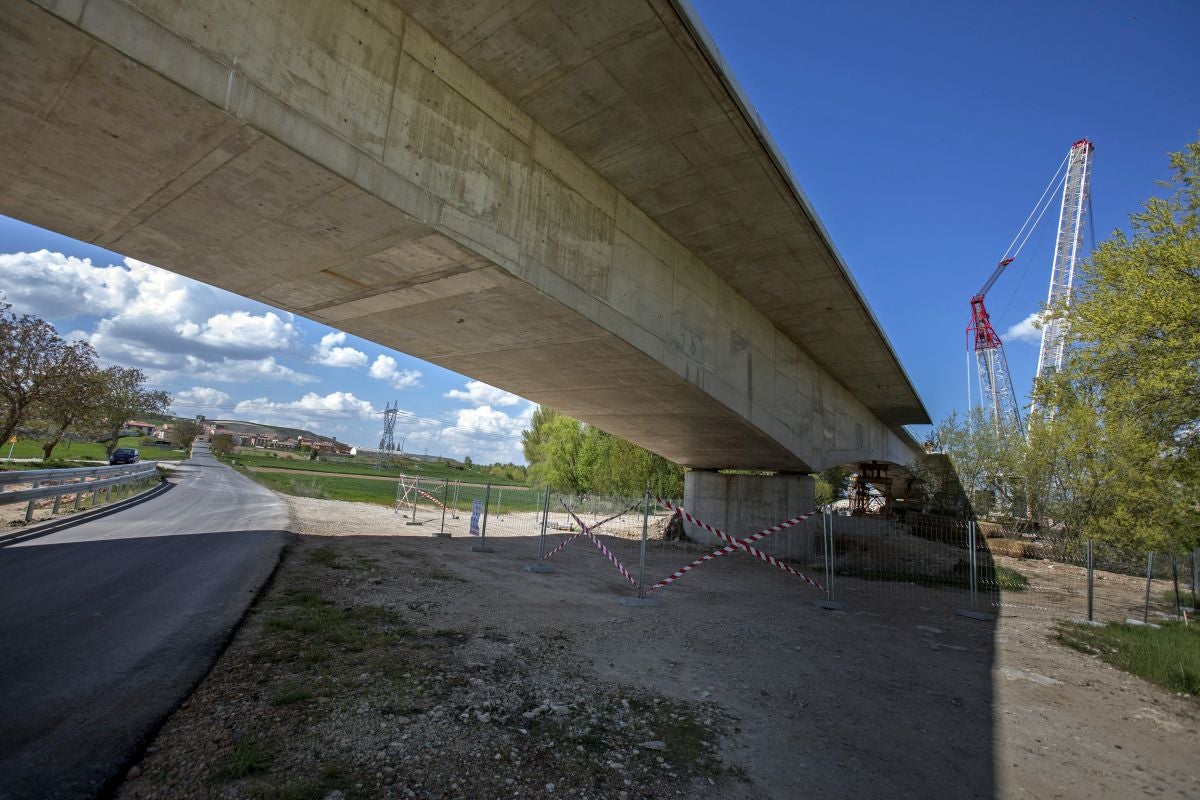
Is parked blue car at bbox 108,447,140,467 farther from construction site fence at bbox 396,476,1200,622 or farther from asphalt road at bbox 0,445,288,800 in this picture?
asphalt road at bbox 0,445,288,800

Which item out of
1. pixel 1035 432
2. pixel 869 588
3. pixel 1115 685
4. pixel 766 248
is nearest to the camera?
pixel 1115 685

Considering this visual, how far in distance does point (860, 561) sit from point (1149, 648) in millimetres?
8933

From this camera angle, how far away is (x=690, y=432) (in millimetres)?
14375

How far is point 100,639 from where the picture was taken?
5.18 meters

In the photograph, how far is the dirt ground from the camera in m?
3.46

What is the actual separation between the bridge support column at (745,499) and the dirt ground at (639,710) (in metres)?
8.57

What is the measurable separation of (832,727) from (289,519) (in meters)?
17.4

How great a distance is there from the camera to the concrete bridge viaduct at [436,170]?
14.0 ft

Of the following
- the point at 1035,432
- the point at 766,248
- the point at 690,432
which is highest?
the point at 766,248

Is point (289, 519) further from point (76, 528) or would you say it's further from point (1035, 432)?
point (1035, 432)

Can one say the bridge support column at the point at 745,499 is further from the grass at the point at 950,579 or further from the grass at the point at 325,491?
the grass at the point at 325,491

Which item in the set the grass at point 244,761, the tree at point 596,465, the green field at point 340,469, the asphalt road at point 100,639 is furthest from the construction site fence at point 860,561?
the green field at point 340,469

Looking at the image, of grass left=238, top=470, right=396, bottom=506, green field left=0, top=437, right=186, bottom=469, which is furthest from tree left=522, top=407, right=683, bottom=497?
green field left=0, top=437, right=186, bottom=469

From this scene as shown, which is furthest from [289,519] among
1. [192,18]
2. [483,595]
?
[192,18]
